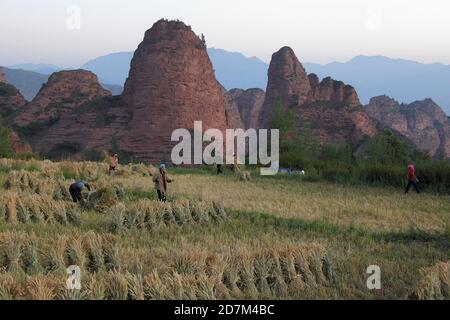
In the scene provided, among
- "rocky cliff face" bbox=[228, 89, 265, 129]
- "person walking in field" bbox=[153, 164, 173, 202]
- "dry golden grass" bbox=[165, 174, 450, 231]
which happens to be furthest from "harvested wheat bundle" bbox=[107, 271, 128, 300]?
"rocky cliff face" bbox=[228, 89, 265, 129]

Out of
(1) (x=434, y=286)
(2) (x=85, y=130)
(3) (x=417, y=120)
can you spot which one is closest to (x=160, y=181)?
(1) (x=434, y=286)

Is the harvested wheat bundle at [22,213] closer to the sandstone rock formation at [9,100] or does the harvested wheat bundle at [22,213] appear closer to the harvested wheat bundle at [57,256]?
the harvested wheat bundle at [57,256]

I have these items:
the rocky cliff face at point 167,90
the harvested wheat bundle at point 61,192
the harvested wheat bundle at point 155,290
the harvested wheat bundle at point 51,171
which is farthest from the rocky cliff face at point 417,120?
the harvested wheat bundle at point 155,290

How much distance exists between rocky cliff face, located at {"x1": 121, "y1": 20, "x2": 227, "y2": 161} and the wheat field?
4379 centimetres

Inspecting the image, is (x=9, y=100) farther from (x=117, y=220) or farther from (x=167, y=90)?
(x=117, y=220)

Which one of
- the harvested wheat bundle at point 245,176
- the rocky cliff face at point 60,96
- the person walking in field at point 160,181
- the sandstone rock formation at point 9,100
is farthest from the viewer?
the sandstone rock formation at point 9,100

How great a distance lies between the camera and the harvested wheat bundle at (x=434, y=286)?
574cm

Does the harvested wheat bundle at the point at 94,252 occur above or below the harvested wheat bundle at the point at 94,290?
below

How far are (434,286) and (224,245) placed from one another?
4.02 m

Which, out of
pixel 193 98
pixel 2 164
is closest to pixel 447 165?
pixel 2 164

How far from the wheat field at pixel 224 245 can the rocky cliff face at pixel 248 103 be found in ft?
329

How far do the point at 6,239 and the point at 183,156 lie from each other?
52.9 meters

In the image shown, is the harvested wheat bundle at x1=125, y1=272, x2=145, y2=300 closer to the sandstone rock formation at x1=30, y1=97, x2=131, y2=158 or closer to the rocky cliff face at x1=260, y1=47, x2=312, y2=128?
the sandstone rock formation at x1=30, y1=97, x2=131, y2=158

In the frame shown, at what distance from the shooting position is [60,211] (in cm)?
1154
